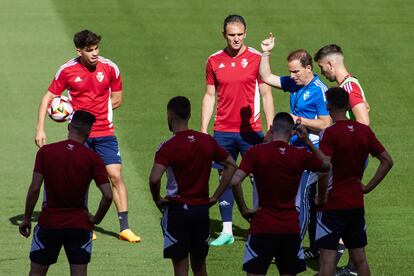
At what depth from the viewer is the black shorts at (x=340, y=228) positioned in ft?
40.1

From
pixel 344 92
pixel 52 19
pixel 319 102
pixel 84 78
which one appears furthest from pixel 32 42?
pixel 344 92

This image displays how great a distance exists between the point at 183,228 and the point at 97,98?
4.19m

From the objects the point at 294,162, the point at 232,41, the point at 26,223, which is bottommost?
the point at 26,223

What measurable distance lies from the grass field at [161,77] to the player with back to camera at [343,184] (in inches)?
74.8

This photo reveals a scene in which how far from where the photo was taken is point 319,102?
13953mm

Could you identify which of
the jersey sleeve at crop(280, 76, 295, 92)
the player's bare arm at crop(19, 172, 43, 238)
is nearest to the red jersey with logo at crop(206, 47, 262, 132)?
the jersey sleeve at crop(280, 76, 295, 92)

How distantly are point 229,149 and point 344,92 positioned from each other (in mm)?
3514

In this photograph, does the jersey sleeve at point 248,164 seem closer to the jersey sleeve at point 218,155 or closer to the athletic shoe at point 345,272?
the jersey sleeve at point 218,155

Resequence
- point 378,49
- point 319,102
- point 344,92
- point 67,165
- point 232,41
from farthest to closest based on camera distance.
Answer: point 378,49
point 232,41
point 319,102
point 344,92
point 67,165

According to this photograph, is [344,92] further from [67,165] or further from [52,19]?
[52,19]

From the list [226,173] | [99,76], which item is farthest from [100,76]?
[226,173]

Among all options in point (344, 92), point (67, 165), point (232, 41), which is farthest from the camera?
point (232, 41)

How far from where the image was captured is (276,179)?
36.8ft

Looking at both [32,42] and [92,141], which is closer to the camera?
[92,141]
